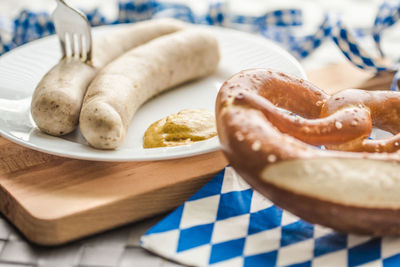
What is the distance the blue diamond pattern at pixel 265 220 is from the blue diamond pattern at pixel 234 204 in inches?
1.1

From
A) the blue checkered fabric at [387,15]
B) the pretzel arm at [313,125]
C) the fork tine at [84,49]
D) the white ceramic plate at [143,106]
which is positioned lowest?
the white ceramic plate at [143,106]

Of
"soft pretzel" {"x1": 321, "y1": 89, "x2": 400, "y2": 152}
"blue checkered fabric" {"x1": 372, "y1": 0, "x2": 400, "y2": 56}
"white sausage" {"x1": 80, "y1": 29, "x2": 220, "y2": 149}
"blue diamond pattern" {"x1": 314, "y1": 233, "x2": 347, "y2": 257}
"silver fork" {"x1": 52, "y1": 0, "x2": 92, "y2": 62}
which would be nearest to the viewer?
"blue diamond pattern" {"x1": 314, "y1": 233, "x2": 347, "y2": 257}

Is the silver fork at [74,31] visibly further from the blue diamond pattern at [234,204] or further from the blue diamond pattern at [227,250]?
the blue diamond pattern at [227,250]

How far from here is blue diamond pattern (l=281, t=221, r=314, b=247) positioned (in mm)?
1019

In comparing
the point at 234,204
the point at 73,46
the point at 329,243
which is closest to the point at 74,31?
the point at 73,46

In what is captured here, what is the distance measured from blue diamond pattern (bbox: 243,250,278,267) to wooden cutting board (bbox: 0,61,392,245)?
255 mm

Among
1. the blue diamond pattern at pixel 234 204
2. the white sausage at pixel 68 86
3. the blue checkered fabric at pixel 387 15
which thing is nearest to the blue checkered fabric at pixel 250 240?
the blue diamond pattern at pixel 234 204

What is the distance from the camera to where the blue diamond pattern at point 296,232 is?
1.02m

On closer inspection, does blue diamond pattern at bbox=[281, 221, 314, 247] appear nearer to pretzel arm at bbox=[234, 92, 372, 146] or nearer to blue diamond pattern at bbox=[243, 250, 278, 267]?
blue diamond pattern at bbox=[243, 250, 278, 267]

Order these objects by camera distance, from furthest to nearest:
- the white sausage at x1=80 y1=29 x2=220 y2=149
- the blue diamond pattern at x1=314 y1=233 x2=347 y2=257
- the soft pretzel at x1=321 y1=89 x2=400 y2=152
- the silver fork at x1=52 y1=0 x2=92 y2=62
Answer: the silver fork at x1=52 y1=0 x2=92 y2=62, the white sausage at x1=80 y1=29 x2=220 y2=149, the soft pretzel at x1=321 y1=89 x2=400 y2=152, the blue diamond pattern at x1=314 y1=233 x2=347 y2=257

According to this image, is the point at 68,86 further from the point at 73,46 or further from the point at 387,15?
the point at 387,15

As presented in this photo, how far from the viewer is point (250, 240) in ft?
3.34

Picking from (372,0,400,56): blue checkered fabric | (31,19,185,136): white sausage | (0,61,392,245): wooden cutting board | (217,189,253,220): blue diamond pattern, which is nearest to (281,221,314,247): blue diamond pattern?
(217,189,253,220): blue diamond pattern

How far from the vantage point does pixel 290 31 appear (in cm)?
223
